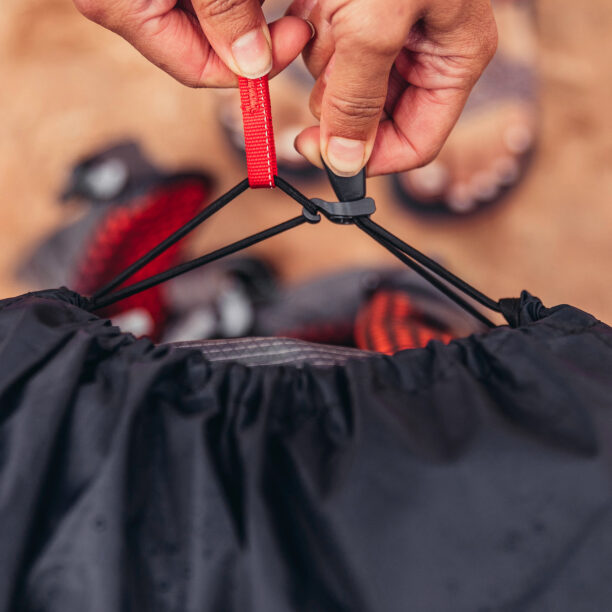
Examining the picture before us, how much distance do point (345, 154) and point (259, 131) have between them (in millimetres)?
65

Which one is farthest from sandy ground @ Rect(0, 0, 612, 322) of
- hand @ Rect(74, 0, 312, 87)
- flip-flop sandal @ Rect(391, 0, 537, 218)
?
hand @ Rect(74, 0, 312, 87)

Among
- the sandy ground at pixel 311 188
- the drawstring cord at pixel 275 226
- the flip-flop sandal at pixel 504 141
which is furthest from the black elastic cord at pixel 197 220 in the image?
the flip-flop sandal at pixel 504 141

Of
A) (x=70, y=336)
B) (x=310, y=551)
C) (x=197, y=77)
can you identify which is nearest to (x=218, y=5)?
(x=197, y=77)

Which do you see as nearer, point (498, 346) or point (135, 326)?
point (498, 346)

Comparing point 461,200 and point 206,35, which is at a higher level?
point 461,200

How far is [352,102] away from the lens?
35cm

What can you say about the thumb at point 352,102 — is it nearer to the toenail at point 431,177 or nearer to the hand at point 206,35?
the hand at point 206,35

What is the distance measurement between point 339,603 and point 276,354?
17 centimetres

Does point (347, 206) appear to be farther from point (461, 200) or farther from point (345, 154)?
point (461, 200)

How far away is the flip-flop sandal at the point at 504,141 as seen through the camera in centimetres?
72

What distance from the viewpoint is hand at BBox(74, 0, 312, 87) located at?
0.35 m

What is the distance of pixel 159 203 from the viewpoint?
2.00ft

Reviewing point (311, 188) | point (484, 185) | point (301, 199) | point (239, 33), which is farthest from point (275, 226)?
point (484, 185)

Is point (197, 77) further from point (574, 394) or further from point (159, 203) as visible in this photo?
point (574, 394)
